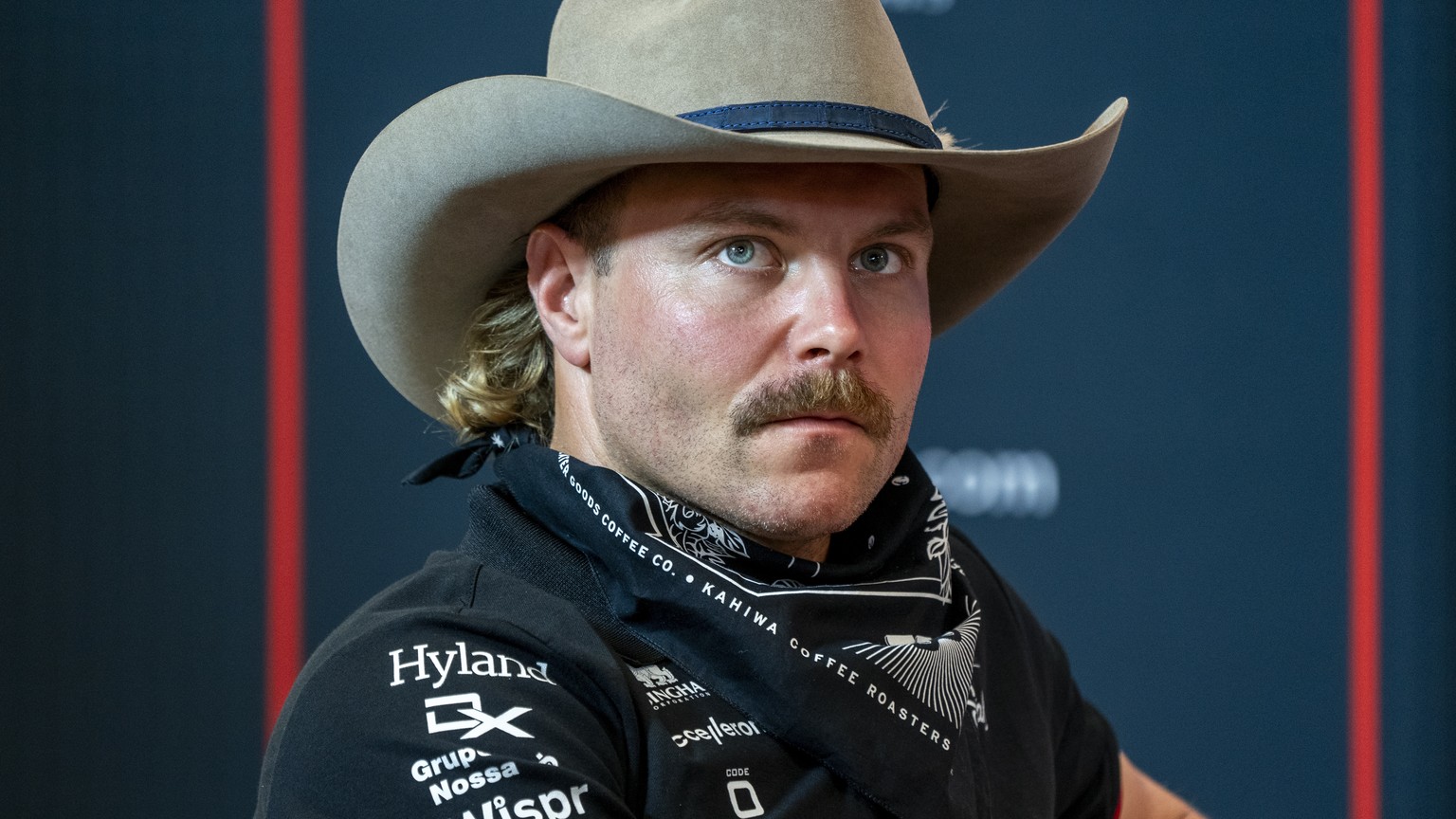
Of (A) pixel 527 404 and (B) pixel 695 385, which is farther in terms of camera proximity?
(A) pixel 527 404

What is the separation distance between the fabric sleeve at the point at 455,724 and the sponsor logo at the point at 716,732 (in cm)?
4

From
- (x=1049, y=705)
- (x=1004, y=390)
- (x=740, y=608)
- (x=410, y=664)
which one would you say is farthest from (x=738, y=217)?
(x=1004, y=390)

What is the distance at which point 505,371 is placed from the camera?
4.24ft

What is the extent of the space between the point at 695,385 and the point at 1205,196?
1360mm

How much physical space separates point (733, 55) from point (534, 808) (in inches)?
22.9

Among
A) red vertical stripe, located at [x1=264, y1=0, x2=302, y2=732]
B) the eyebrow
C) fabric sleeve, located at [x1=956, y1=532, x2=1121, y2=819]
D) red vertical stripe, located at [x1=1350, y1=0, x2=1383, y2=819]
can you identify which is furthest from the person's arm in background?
red vertical stripe, located at [x1=264, y1=0, x2=302, y2=732]

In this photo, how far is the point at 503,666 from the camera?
902 mm

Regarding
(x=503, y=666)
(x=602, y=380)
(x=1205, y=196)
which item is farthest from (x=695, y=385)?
(x=1205, y=196)

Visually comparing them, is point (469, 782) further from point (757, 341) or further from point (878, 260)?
point (878, 260)

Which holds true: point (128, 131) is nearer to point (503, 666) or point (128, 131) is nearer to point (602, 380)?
point (602, 380)

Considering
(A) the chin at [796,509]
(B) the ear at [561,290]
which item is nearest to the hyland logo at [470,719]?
(A) the chin at [796,509]

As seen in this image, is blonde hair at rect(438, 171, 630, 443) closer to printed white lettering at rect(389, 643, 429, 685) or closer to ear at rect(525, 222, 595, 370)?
ear at rect(525, 222, 595, 370)

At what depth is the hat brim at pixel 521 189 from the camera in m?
1.00

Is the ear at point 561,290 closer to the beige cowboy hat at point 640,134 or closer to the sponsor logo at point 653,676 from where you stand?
the beige cowboy hat at point 640,134
